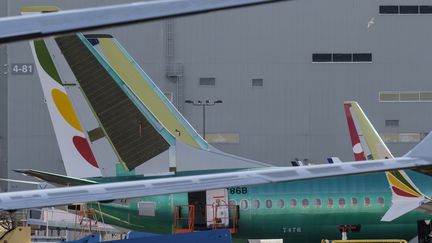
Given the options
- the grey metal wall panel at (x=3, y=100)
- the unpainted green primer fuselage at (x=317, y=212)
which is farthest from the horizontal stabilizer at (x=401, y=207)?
the grey metal wall panel at (x=3, y=100)

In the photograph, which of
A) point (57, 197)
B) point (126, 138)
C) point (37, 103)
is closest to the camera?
point (57, 197)

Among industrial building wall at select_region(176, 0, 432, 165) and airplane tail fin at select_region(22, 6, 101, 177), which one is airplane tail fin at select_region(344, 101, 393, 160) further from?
industrial building wall at select_region(176, 0, 432, 165)

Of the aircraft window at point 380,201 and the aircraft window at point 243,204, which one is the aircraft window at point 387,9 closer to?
the aircraft window at point 380,201

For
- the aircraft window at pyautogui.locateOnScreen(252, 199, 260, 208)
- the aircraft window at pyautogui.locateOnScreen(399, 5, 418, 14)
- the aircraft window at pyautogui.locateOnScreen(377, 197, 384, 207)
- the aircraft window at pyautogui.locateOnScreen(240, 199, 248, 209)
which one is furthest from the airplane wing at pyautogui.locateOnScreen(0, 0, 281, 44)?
the aircraft window at pyautogui.locateOnScreen(399, 5, 418, 14)

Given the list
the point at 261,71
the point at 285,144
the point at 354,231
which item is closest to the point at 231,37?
the point at 261,71

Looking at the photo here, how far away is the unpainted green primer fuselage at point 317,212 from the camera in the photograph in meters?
25.4

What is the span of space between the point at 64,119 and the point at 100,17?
61.9 feet

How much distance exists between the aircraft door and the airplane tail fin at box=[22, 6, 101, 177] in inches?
122

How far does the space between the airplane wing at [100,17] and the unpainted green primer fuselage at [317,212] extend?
64.8ft

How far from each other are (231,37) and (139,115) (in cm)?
4390

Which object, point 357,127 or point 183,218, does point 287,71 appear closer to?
point 357,127

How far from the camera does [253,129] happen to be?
6575cm

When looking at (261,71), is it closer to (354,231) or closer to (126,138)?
(354,231)

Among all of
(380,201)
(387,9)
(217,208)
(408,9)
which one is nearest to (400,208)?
(380,201)
